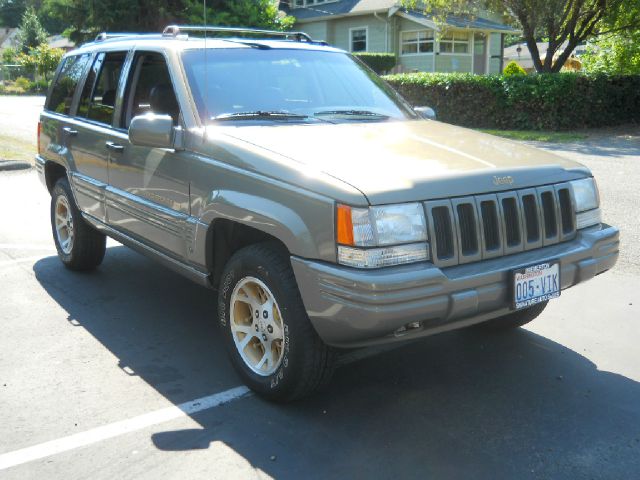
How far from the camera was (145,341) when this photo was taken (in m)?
4.82

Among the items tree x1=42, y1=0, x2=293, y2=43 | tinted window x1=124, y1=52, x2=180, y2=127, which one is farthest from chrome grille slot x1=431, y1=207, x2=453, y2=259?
tree x1=42, y1=0, x2=293, y2=43

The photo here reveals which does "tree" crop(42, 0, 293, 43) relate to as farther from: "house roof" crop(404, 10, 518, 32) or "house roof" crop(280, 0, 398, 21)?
"house roof" crop(404, 10, 518, 32)

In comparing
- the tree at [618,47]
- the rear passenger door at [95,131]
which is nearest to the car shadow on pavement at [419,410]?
the rear passenger door at [95,131]

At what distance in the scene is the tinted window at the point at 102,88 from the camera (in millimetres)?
5402

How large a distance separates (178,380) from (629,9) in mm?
20620

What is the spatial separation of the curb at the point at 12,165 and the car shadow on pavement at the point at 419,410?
8030 mm

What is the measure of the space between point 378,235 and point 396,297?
30 cm

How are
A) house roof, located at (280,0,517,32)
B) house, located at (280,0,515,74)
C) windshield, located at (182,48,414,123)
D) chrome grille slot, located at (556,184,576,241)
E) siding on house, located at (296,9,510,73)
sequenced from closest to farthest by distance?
chrome grille slot, located at (556,184,576,241), windshield, located at (182,48,414,123), house roof, located at (280,0,517,32), house, located at (280,0,515,74), siding on house, located at (296,9,510,73)

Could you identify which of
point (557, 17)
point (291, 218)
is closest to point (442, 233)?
point (291, 218)

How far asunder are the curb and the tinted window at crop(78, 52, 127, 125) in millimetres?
7184

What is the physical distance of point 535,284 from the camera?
373 centimetres

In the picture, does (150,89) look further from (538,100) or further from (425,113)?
(538,100)

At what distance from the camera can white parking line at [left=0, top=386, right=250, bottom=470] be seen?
132 inches

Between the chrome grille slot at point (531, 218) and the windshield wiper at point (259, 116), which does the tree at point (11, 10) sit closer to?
the windshield wiper at point (259, 116)
